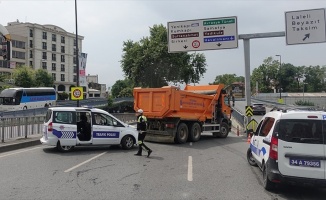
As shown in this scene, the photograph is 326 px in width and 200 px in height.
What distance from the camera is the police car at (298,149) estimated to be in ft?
22.6

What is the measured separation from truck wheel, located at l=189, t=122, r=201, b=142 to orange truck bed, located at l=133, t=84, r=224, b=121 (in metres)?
0.36

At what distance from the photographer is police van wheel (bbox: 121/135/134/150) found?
45.8 ft

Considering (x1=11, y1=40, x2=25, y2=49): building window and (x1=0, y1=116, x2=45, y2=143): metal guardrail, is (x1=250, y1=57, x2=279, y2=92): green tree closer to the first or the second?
(x1=11, y1=40, x2=25, y2=49): building window

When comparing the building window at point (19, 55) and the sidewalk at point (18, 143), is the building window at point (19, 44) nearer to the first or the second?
the building window at point (19, 55)

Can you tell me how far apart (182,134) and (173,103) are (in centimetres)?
180

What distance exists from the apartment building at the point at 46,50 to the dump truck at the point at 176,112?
2980 inches

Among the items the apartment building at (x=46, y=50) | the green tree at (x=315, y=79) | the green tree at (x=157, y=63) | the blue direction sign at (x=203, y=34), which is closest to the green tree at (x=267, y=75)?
the green tree at (x=315, y=79)

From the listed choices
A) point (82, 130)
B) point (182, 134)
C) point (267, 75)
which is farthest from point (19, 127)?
point (267, 75)

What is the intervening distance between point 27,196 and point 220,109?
14114 mm

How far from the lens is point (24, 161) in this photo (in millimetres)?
11102

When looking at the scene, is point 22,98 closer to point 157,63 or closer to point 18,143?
point 157,63

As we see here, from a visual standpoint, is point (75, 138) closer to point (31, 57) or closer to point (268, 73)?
point (31, 57)

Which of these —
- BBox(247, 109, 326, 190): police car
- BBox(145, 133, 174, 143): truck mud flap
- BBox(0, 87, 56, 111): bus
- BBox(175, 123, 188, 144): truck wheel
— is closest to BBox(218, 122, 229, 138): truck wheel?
BBox(175, 123, 188, 144): truck wheel

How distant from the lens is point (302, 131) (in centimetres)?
709
